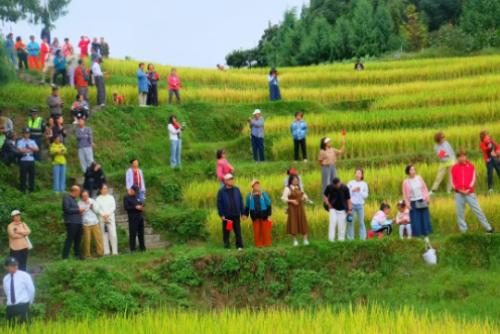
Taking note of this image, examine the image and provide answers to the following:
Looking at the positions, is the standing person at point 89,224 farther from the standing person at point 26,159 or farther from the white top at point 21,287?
the white top at point 21,287

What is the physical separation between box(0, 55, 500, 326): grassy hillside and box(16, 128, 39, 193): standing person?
16.0 inches

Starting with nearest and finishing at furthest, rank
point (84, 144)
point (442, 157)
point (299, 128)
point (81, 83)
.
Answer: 1. point (442, 157)
2. point (84, 144)
3. point (299, 128)
4. point (81, 83)

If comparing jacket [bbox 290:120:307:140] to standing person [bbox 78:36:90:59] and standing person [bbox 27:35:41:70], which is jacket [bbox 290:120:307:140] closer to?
standing person [bbox 27:35:41:70]

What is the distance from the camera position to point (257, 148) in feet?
88.9

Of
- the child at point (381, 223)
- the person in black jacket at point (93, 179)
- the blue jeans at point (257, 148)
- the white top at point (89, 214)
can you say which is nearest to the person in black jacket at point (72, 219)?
the white top at point (89, 214)

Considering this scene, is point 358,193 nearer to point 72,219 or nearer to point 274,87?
point 72,219

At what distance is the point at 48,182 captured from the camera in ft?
80.4

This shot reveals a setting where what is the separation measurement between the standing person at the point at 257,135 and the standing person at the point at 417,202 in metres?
7.59

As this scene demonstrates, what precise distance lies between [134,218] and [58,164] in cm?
374

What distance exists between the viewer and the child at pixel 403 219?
19.9 metres

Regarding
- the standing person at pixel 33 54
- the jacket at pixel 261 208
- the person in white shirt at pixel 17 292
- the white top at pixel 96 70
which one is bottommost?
the person in white shirt at pixel 17 292

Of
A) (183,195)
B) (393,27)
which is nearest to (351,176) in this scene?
(183,195)

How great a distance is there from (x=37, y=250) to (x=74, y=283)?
3.26 meters

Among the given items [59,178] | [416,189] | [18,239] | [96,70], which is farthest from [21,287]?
[96,70]
